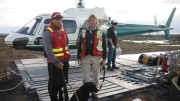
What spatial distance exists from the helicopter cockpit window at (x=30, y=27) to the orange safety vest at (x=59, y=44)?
4632 millimetres

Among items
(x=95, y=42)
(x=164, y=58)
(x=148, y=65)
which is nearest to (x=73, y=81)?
(x=95, y=42)

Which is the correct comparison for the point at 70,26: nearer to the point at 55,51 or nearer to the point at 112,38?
the point at 112,38

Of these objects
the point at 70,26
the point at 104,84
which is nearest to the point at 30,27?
the point at 70,26

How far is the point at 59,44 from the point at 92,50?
896 millimetres

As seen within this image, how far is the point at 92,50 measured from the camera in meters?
5.84

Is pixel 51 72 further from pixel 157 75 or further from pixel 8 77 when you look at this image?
pixel 157 75

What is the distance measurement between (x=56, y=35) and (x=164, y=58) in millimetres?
3798

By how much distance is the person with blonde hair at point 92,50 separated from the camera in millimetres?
5844

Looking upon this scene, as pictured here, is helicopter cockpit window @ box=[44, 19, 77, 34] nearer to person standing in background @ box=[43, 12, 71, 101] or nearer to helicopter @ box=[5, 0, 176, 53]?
helicopter @ box=[5, 0, 176, 53]

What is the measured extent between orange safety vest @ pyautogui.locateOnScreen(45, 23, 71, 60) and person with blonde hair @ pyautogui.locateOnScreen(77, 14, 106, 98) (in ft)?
1.92

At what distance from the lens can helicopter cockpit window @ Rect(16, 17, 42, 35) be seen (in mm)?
9812

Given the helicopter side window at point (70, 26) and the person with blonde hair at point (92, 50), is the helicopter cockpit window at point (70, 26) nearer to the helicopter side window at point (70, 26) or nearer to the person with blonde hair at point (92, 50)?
the helicopter side window at point (70, 26)

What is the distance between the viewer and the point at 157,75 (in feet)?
26.1

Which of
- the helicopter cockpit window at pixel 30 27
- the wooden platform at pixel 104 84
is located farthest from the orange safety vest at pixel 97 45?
the helicopter cockpit window at pixel 30 27
